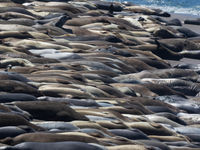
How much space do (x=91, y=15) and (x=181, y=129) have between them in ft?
34.8

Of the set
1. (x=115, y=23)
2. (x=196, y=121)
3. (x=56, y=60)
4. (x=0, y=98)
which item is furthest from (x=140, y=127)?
(x=115, y=23)

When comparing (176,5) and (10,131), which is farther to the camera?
(176,5)

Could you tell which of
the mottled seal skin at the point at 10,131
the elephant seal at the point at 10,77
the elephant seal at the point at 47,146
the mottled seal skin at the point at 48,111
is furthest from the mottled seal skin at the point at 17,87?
the elephant seal at the point at 47,146

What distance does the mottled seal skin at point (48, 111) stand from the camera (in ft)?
18.6

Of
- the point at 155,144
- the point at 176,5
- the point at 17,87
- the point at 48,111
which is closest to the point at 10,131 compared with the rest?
the point at 48,111

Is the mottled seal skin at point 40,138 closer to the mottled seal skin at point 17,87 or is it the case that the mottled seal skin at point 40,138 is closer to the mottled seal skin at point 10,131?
the mottled seal skin at point 10,131

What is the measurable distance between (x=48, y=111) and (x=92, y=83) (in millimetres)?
2859

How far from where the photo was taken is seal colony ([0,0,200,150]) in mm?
5168

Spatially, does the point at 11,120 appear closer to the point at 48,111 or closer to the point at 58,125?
the point at 58,125

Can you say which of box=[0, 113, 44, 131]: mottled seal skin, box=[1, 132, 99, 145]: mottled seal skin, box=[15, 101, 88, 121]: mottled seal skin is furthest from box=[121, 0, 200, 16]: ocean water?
box=[1, 132, 99, 145]: mottled seal skin

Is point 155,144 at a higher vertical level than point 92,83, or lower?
higher

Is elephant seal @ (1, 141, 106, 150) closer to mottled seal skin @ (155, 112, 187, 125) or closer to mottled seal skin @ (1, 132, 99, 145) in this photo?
mottled seal skin @ (1, 132, 99, 145)

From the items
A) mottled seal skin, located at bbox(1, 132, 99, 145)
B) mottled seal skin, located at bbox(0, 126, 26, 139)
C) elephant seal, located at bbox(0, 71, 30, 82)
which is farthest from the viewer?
elephant seal, located at bbox(0, 71, 30, 82)

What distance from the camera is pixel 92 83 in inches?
337
